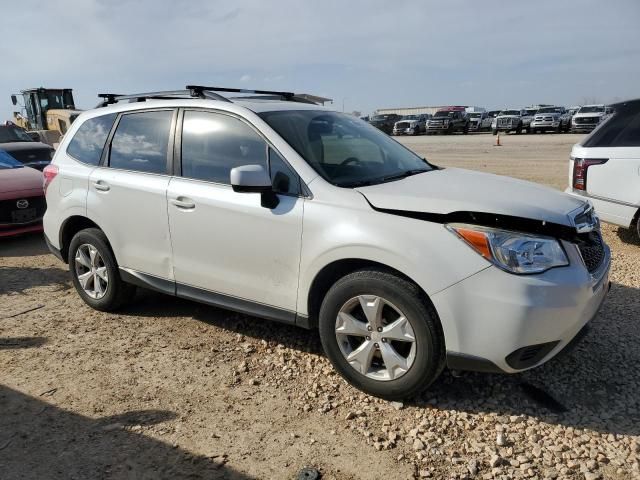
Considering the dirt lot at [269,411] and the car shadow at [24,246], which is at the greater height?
the dirt lot at [269,411]

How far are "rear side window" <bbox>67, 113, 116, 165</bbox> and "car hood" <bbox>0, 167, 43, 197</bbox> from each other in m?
3.32

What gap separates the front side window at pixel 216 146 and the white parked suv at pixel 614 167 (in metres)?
4.21

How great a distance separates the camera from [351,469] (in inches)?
105

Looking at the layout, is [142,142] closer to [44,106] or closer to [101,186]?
[101,186]

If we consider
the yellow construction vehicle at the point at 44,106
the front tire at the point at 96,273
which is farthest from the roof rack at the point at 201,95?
the yellow construction vehicle at the point at 44,106

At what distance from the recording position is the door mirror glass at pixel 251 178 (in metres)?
3.29

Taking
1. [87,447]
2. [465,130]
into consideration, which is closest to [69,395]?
[87,447]

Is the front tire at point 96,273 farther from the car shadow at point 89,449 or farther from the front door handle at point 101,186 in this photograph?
the car shadow at point 89,449

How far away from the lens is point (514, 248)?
9.18 feet

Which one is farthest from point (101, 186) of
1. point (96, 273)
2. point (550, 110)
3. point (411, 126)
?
point (550, 110)

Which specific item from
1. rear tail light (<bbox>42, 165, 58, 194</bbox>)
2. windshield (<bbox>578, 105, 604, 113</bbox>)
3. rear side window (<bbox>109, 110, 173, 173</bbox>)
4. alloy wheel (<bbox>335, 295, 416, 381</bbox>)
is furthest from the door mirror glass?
windshield (<bbox>578, 105, 604, 113</bbox>)

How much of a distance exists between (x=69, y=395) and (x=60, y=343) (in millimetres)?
911

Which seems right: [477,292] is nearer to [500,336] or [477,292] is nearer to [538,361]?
[500,336]

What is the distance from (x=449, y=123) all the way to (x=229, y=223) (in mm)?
37932
